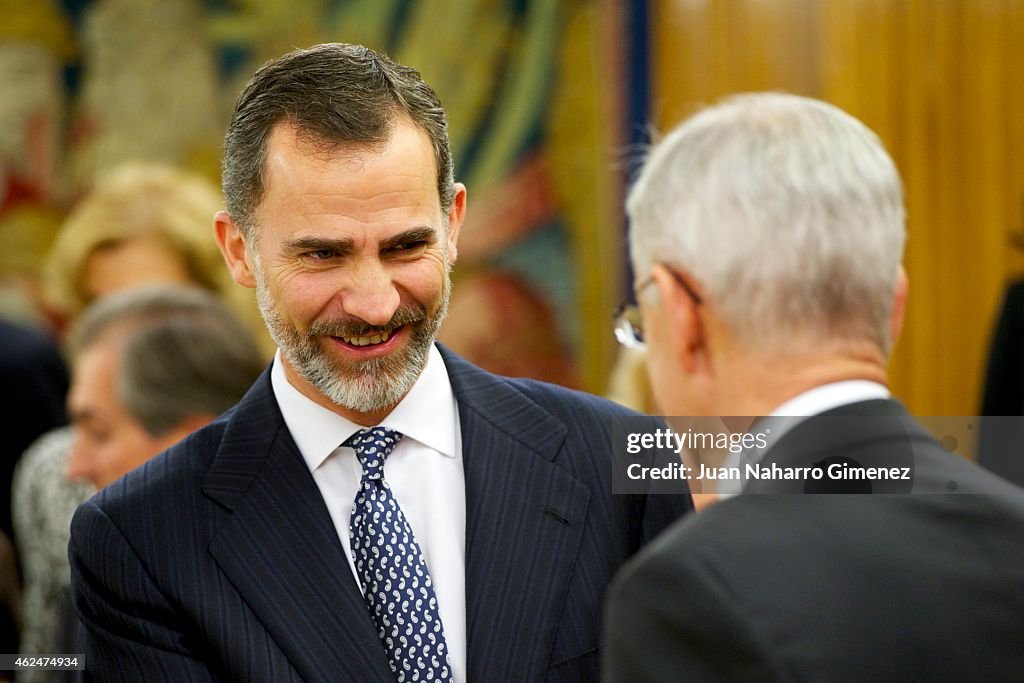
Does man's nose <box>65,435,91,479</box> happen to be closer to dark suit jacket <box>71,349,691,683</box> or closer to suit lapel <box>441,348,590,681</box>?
dark suit jacket <box>71,349,691,683</box>

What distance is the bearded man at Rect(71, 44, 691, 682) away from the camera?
7.43ft

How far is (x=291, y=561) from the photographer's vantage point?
7.59ft

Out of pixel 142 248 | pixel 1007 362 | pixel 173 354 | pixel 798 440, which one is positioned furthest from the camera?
pixel 142 248

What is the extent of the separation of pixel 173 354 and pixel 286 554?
145 cm

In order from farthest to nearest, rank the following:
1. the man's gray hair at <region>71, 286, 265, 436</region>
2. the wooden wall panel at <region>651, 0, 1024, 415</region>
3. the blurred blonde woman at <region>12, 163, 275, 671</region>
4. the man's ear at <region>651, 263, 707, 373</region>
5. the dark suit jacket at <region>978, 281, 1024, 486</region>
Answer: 1. the wooden wall panel at <region>651, 0, 1024, 415</region>
2. the blurred blonde woman at <region>12, 163, 275, 671</region>
3. the dark suit jacket at <region>978, 281, 1024, 486</region>
4. the man's gray hair at <region>71, 286, 265, 436</region>
5. the man's ear at <region>651, 263, 707, 373</region>

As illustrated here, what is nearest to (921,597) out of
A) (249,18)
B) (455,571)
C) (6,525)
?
(455,571)

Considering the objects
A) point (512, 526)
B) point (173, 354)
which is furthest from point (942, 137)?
point (512, 526)

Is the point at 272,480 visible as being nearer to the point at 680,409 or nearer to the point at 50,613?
the point at 680,409

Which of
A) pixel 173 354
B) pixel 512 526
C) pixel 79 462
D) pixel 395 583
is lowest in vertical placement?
pixel 395 583

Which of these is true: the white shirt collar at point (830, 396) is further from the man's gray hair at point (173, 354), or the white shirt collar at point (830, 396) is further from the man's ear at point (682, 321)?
the man's gray hair at point (173, 354)

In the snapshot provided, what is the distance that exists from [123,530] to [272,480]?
249mm

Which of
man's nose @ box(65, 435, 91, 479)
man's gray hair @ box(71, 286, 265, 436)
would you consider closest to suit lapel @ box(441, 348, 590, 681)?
man's gray hair @ box(71, 286, 265, 436)

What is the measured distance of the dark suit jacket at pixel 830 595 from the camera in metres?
1.60

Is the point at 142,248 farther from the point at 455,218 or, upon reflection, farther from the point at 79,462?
the point at 455,218
